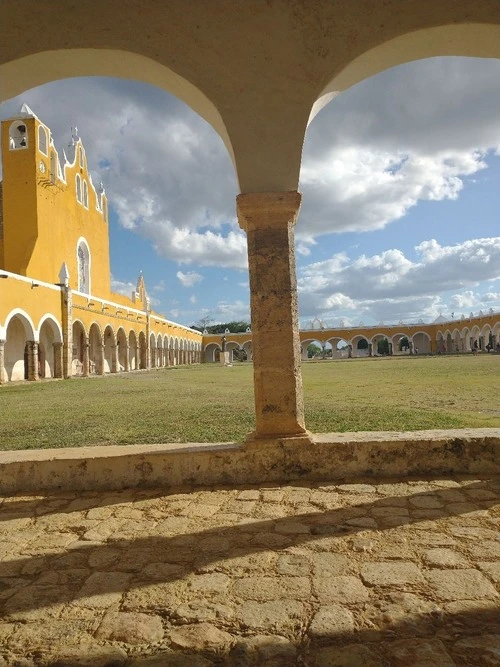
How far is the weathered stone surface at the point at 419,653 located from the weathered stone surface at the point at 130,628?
2.40 ft

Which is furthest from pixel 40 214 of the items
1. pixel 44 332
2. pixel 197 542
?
pixel 197 542

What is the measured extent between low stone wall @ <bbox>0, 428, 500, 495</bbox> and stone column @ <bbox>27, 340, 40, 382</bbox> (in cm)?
1695

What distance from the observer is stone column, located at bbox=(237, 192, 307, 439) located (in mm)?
3477

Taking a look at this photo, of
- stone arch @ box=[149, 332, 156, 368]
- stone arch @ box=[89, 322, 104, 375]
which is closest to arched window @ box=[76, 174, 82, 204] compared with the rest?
stone arch @ box=[89, 322, 104, 375]

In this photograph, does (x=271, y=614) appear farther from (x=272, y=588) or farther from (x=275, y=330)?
(x=275, y=330)

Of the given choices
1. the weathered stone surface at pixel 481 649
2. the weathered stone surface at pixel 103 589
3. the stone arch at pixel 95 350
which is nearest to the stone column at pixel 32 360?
the stone arch at pixel 95 350

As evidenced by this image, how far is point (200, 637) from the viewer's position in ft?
5.31

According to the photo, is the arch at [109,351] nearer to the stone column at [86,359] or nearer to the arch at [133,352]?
the arch at [133,352]

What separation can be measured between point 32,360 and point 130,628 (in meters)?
19.2

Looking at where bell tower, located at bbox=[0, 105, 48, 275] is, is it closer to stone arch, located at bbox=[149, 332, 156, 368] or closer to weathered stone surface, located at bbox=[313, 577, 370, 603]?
stone arch, located at bbox=[149, 332, 156, 368]

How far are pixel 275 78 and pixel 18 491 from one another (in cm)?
327

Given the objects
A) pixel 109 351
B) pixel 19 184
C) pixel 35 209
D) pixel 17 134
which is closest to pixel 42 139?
pixel 17 134

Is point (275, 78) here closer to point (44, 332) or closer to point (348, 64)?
point (348, 64)

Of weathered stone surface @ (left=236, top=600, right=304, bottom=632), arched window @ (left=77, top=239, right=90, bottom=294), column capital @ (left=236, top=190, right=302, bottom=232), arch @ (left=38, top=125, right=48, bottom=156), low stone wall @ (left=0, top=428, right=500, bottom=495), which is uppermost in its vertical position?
arch @ (left=38, top=125, right=48, bottom=156)
